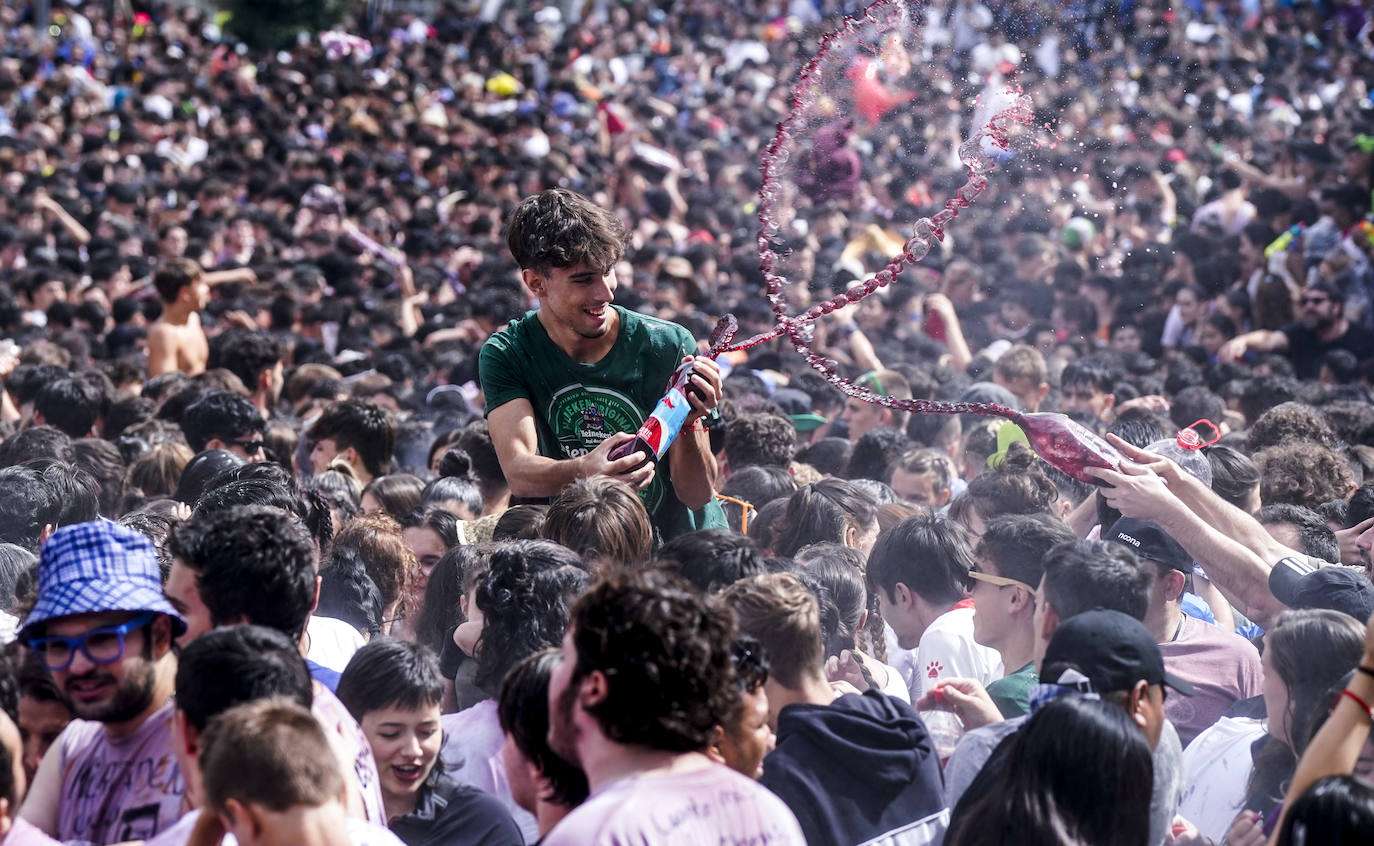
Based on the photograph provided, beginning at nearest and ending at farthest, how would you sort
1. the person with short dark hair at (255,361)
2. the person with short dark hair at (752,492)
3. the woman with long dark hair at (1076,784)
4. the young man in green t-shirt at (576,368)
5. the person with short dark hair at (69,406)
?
1. the woman with long dark hair at (1076,784)
2. the young man in green t-shirt at (576,368)
3. the person with short dark hair at (752,492)
4. the person with short dark hair at (69,406)
5. the person with short dark hair at (255,361)

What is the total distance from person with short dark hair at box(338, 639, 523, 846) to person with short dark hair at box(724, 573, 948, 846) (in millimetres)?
642

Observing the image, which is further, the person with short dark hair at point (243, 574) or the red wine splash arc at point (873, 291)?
the red wine splash arc at point (873, 291)

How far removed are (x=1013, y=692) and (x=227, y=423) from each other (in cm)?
369

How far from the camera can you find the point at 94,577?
9.32 feet

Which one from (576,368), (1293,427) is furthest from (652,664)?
(1293,427)

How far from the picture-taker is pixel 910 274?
38.6ft

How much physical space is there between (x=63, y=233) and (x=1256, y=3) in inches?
678

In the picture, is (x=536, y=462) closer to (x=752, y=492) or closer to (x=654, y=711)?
(x=752, y=492)

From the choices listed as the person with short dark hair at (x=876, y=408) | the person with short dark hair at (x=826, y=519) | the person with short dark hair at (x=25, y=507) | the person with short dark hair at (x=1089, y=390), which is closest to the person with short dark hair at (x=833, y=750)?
the person with short dark hair at (x=826, y=519)

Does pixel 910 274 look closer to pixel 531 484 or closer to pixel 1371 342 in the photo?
pixel 1371 342

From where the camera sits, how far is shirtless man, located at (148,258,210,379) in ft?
29.6

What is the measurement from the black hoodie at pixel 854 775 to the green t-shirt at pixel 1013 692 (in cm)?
62

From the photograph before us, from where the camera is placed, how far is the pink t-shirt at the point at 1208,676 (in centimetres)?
427

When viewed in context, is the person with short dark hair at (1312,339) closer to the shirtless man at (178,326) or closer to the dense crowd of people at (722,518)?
the dense crowd of people at (722,518)
